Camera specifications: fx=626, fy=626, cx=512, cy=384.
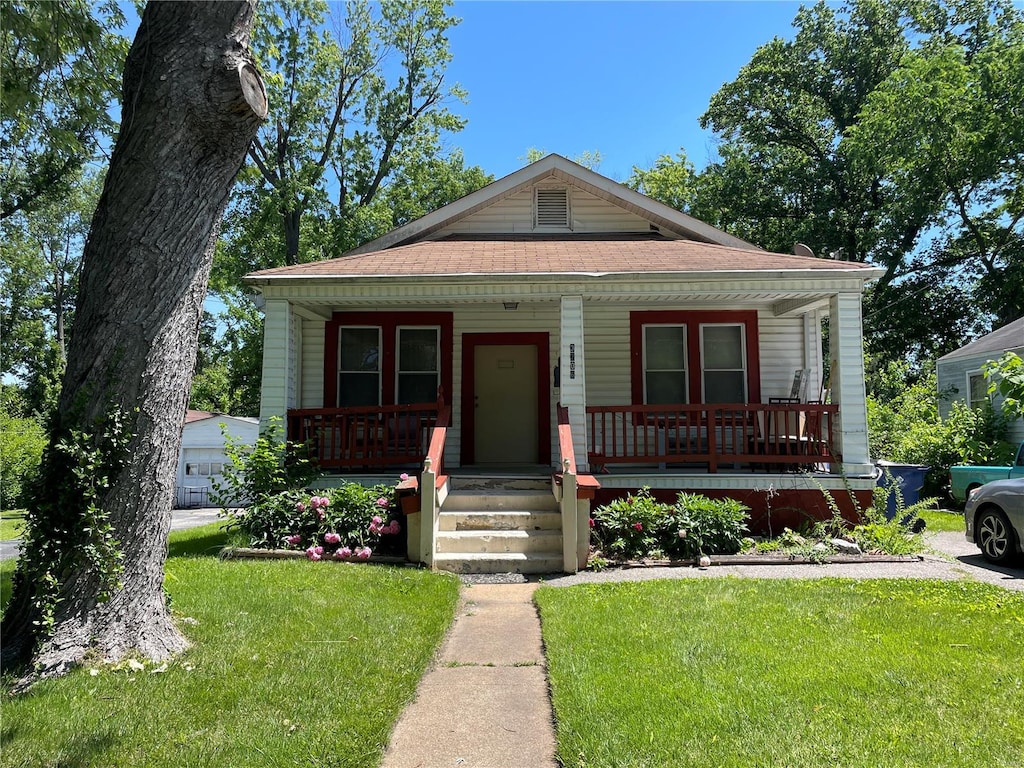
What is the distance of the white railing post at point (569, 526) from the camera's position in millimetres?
6805

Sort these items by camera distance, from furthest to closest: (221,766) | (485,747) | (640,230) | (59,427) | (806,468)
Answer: (640,230) → (806,468) → (59,427) → (485,747) → (221,766)

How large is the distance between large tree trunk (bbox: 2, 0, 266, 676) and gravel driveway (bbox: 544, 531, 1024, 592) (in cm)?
378

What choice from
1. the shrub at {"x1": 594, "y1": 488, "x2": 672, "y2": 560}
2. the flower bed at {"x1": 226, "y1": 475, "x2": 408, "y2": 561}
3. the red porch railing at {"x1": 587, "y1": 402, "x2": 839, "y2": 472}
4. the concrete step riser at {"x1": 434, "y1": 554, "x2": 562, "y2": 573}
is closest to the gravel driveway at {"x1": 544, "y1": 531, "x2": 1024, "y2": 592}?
the concrete step riser at {"x1": 434, "y1": 554, "x2": 562, "y2": 573}

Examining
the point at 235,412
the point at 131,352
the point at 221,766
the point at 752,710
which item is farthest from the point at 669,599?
the point at 235,412

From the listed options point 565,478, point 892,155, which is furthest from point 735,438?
point 892,155

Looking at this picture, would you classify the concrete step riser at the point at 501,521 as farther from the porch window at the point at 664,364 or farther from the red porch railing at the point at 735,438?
the porch window at the point at 664,364

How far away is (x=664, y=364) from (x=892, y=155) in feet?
55.4

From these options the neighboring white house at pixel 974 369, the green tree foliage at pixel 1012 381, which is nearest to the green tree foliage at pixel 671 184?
the neighboring white house at pixel 974 369

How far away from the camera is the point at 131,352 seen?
12.2 ft

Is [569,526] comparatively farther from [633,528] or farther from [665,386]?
[665,386]

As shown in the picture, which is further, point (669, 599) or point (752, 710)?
point (669, 599)

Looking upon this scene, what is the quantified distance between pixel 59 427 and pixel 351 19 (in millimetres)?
24489

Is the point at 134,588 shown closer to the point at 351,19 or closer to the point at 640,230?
the point at 640,230

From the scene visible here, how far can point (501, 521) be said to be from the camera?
24.7 ft
